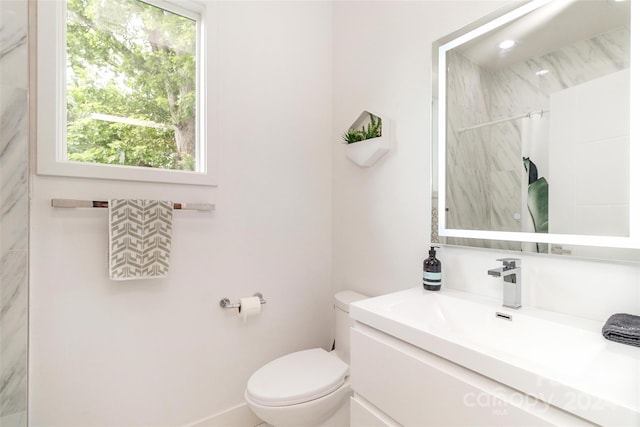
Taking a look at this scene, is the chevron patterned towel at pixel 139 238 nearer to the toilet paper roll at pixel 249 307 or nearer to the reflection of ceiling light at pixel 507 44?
the toilet paper roll at pixel 249 307

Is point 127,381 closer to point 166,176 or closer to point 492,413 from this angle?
point 166,176

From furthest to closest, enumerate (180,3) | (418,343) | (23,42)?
(180,3)
(23,42)
(418,343)

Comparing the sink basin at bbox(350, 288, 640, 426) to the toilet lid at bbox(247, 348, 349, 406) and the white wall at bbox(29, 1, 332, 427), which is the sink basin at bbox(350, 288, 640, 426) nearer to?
the toilet lid at bbox(247, 348, 349, 406)

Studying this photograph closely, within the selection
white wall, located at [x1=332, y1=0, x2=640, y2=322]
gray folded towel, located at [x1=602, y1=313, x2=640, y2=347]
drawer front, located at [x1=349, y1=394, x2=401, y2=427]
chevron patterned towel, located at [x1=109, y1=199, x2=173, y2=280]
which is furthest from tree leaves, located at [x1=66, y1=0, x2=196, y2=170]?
gray folded towel, located at [x1=602, y1=313, x2=640, y2=347]

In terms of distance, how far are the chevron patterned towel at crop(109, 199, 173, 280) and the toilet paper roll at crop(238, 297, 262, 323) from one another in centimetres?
42

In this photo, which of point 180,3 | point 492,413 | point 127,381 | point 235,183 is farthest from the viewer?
point 235,183

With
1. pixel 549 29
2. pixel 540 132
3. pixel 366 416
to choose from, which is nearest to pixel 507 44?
pixel 549 29

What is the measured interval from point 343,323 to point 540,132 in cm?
122

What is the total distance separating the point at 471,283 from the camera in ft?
3.95

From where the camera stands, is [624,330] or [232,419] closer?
[624,330]

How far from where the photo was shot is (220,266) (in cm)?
156

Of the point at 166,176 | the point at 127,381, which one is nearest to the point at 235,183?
the point at 166,176

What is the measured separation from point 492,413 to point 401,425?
0.30 metres

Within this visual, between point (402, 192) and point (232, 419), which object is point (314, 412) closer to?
point (232, 419)
